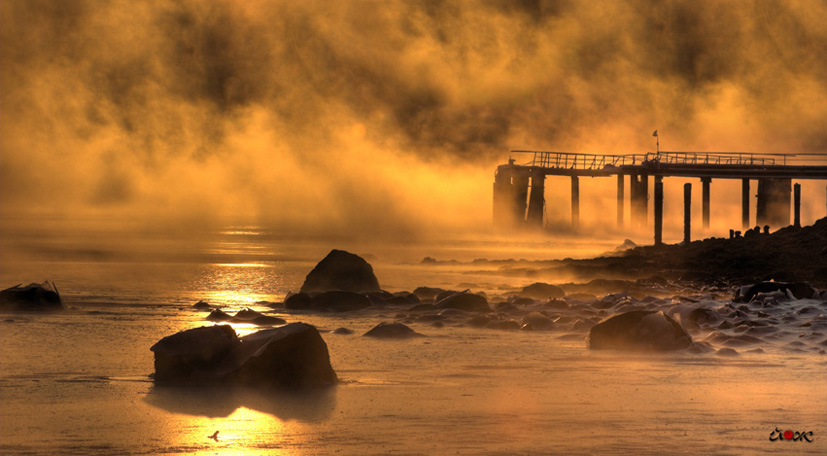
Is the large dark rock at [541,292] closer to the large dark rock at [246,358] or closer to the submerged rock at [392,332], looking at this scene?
the submerged rock at [392,332]

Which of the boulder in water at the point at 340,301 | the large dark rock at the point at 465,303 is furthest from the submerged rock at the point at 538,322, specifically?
the boulder in water at the point at 340,301

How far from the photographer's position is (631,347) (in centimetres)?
2178

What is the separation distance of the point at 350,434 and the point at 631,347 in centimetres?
914

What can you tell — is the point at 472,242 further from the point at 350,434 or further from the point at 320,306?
the point at 350,434

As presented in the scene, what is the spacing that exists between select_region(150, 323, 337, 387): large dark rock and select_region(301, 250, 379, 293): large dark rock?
14896 mm

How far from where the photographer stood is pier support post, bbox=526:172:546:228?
297ft

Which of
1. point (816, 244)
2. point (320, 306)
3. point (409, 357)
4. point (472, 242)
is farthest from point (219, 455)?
point (472, 242)

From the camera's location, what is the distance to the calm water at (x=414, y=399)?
13.4m

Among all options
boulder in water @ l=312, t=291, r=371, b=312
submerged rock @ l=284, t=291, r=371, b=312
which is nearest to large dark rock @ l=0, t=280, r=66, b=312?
submerged rock @ l=284, t=291, r=371, b=312

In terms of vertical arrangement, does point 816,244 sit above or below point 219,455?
above

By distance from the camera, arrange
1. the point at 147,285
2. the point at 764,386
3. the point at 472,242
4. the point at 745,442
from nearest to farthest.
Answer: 1. the point at 745,442
2. the point at 764,386
3. the point at 147,285
4. the point at 472,242

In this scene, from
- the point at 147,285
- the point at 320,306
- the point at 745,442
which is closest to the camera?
the point at 745,442

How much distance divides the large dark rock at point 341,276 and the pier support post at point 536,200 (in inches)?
2257

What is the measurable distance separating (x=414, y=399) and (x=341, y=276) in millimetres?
16870
